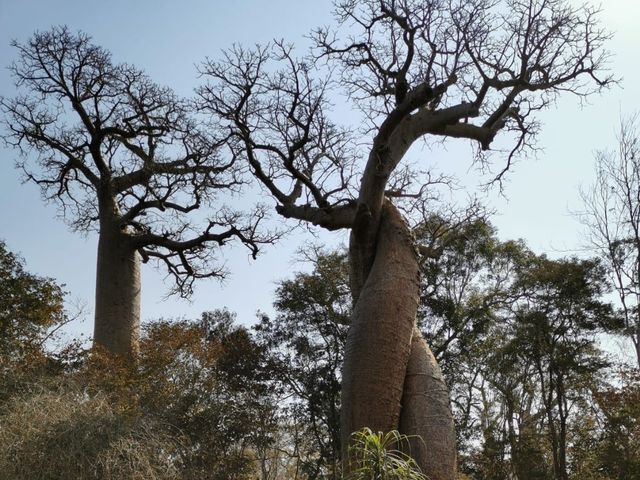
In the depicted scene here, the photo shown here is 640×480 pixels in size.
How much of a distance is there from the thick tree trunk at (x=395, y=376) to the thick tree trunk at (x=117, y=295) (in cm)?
479

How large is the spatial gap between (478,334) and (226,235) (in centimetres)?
618

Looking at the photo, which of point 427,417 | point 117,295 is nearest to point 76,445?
point 427,417

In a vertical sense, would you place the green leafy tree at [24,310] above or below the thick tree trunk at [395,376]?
above

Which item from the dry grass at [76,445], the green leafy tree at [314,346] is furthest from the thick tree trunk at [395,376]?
the green leafy tree at [314,346]

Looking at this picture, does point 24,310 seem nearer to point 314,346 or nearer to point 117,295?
point 117,295

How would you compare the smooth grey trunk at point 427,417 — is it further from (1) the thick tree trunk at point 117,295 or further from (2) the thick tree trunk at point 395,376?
(1) the thick tree trunk at point 117,295

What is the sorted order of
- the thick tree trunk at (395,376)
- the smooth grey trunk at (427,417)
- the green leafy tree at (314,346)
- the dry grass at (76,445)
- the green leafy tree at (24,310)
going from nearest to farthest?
the smooth grey trunk at (427,417)
the thick tree trunk at (395,376)
the dry grass at (76,445)
the green leafy tree at (24,310)
the green leafy tree at (314,346)

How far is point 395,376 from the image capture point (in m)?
5.79

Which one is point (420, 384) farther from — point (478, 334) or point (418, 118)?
point (478, 334)

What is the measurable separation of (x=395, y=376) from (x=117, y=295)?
18.4ft

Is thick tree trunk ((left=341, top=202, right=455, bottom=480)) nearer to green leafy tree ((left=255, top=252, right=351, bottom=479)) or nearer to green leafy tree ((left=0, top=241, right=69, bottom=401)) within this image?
green leafy tree ((left=0, top=241, right=69, bottom=401))

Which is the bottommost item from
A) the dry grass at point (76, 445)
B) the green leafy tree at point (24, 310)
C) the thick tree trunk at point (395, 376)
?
the dry grass at point (76, 445)

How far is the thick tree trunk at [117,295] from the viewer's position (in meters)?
9.97

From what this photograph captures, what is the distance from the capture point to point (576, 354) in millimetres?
14469
